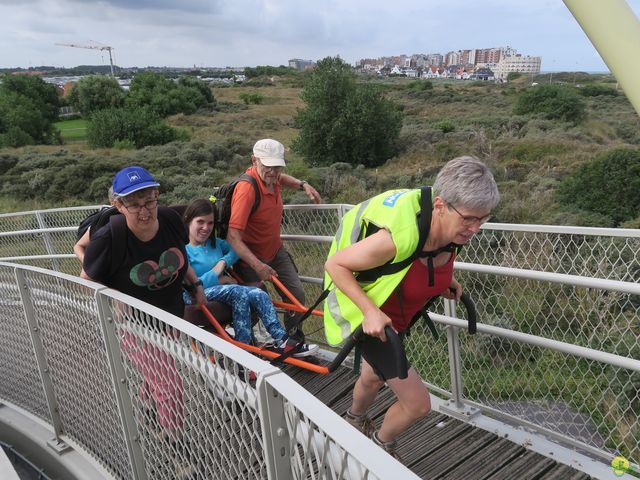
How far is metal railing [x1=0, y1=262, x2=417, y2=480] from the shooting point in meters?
1.44

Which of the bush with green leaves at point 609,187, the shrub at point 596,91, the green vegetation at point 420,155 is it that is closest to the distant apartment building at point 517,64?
the shrub at point 596,91

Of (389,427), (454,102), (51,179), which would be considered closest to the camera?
(389,427)

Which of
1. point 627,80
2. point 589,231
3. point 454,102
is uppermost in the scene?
point 627,80

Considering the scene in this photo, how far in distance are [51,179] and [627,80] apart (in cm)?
2072

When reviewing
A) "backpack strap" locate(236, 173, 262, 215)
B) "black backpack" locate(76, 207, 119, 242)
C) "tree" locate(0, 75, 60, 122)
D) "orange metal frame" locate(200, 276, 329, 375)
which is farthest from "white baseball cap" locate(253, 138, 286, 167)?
"tree" locate(0, 75, 60, 122)

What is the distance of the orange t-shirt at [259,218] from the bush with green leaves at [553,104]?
29.9 metres

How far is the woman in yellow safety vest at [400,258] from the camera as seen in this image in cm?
208

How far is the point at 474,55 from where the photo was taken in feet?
563

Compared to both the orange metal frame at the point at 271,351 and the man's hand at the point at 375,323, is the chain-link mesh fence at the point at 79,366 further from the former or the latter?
the man's hand at the point at 375,323

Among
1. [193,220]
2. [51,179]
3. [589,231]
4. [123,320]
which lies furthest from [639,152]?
[51,179]

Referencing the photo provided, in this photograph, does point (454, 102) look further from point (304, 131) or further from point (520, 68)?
point (520, 68)

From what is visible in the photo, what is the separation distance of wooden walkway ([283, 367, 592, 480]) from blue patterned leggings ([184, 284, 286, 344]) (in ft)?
3.29

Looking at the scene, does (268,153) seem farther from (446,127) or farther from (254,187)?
(446,127)

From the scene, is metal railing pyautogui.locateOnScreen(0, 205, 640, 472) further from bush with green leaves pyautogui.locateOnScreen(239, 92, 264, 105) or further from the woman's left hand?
bush with green leaves pyautogui.locateOnScreen(239, 92, 264, 105)
